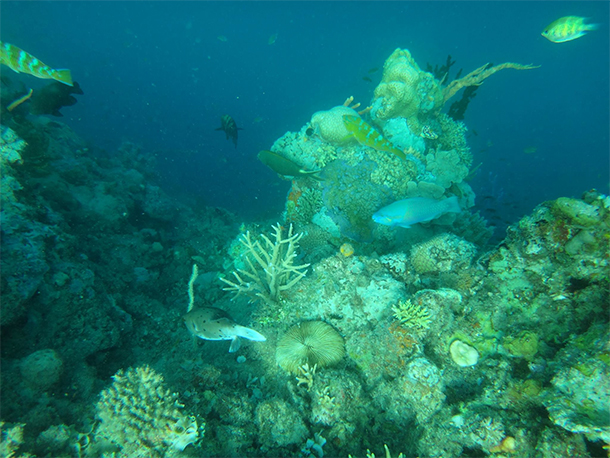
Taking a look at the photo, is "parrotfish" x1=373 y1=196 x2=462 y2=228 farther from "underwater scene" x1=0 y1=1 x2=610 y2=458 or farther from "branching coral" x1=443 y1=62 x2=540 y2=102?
"branching coral" x1=443 y1=62 x2=540 y2=102

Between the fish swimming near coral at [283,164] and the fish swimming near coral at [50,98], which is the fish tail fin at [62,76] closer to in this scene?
the fish swimming near coral at [50,98]

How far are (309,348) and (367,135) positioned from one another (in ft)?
12.6

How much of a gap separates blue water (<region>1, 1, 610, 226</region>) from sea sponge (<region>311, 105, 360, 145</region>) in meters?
17.7

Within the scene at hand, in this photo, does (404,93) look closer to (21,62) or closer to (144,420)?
(21,62)

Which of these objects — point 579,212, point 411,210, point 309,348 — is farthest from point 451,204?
point 309,348

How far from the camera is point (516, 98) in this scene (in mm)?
64625

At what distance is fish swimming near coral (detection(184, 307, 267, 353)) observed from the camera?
8.26ft

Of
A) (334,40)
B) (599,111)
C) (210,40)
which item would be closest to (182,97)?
(210,40)

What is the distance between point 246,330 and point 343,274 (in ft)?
4.91

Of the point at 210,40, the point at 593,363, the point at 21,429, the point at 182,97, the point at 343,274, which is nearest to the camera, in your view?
the point at 593,363

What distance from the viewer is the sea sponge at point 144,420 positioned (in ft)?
6.77

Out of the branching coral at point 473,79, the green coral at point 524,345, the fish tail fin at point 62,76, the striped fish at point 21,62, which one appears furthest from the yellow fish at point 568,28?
the striped fish at point 21,62

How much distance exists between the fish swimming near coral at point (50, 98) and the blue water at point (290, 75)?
16002 mm

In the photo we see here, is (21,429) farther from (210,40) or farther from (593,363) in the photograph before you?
(210,40)
